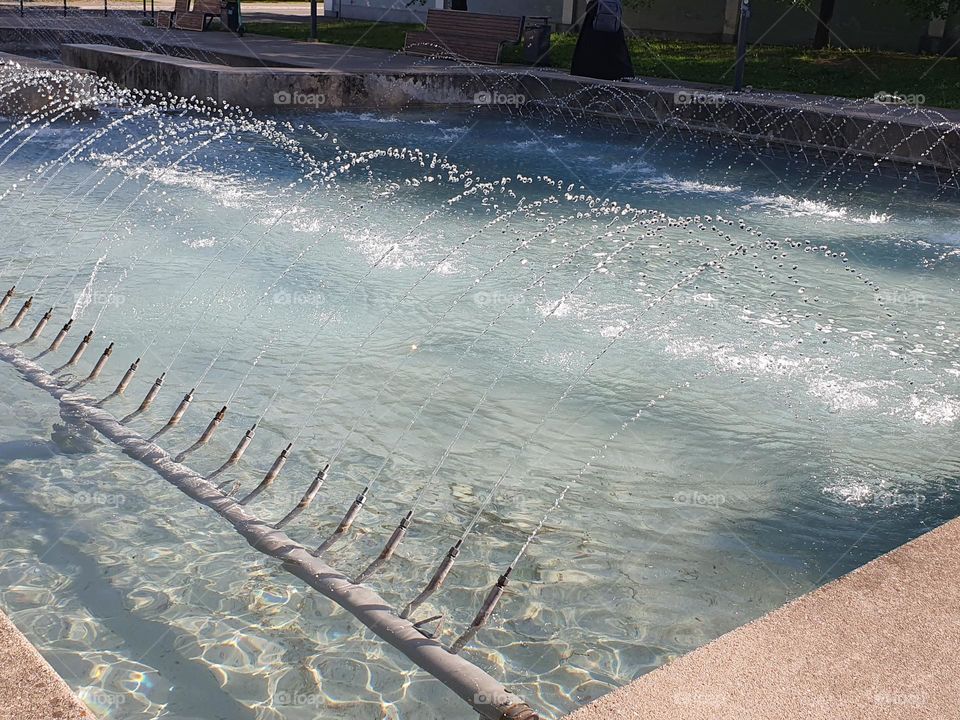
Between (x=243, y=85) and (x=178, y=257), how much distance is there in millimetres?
7187

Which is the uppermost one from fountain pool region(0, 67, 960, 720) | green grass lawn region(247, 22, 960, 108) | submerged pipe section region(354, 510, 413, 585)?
green grass lawn region(247, 22, 960, 108)

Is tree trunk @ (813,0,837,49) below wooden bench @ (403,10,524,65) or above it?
above

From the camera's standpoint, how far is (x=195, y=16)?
26.9 m

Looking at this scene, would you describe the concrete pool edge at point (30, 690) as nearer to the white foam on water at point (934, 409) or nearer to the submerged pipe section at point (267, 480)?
the submerged pipe section at point (267, 480)

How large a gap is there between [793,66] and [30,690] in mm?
20142

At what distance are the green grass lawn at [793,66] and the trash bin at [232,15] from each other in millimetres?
794

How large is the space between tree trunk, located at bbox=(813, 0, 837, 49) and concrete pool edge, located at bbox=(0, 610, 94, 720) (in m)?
23.4

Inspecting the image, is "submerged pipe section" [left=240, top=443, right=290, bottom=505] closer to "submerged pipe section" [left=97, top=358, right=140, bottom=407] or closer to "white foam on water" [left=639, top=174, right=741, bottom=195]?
"submerged pipe section" [left=97, top=358, right=140, bottom=407]

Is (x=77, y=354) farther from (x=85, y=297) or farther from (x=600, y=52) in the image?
(x=600, y=52)

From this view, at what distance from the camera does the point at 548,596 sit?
4.11 m

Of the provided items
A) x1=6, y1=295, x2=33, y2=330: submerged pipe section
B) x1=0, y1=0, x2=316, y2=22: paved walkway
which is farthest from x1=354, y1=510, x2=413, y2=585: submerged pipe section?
x1=0, y1=0, x2=316, y2=22: paved walkway

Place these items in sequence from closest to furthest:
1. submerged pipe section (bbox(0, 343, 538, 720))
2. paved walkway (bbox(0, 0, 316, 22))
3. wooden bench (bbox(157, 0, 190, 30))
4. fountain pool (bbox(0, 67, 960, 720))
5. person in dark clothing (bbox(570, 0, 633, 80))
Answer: submerged pipe section (bbox(0, 343, 538, 720)), fountain pool (bbox(0, 67, 960, 720)), person in dark clothing (bbox(570, 0, 633, 80)), wooden bench (bbox(157, 0, 190, 30)), paved walkway (bbox(0, 0, 316, 22))

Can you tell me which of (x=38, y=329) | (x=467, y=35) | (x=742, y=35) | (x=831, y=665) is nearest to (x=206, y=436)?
(x=38, y=329)

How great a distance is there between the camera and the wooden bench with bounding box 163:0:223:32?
2656 centimetres
